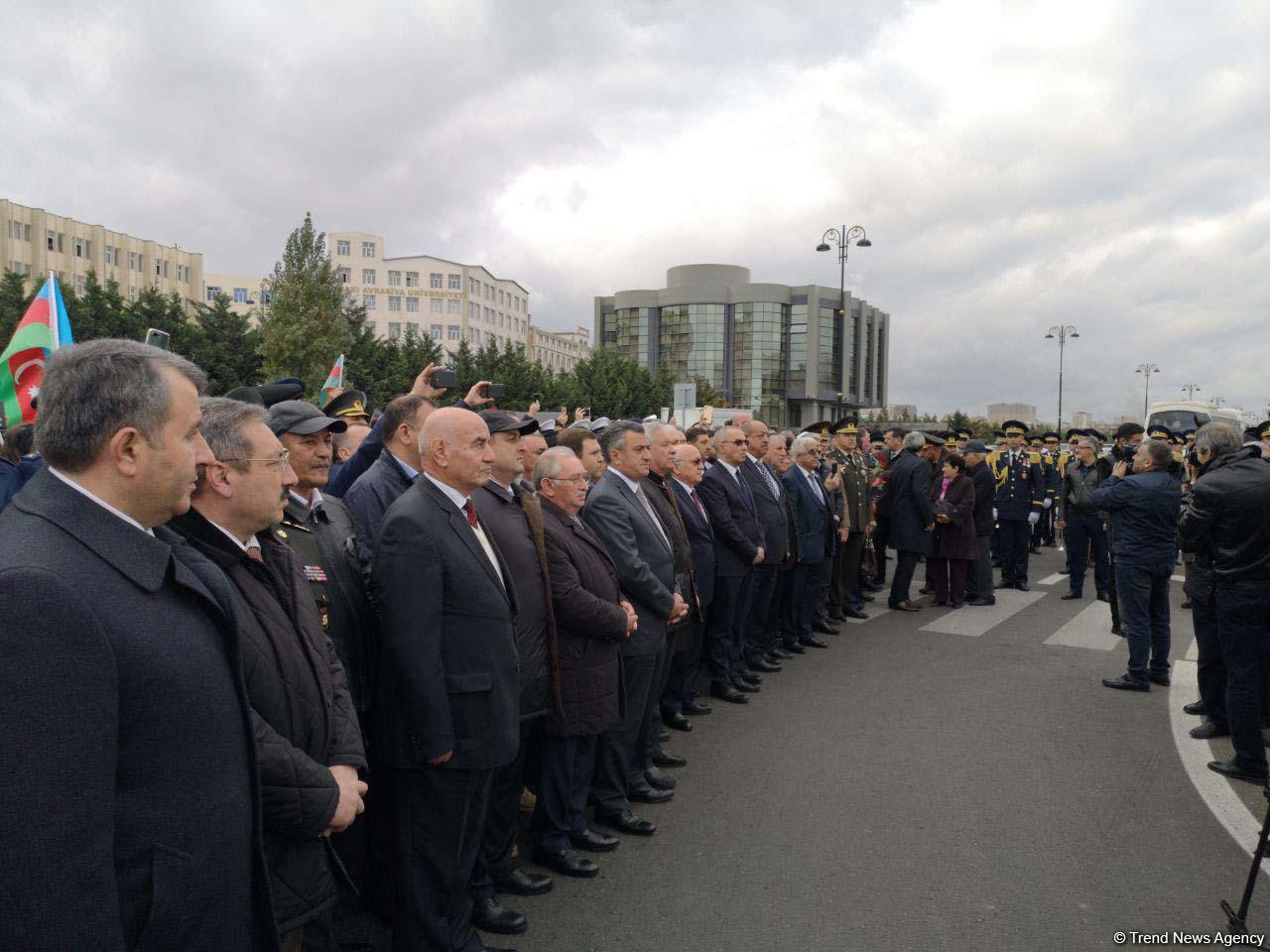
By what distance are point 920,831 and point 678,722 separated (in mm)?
2127

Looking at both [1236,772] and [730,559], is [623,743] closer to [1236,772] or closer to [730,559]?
[730,559]

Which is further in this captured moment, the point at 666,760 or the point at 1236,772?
the point at 666,760

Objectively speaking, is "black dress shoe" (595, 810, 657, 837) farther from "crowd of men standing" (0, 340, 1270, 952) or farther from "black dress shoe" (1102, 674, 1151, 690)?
"black dress shoe" (1102, 674, 1151, 690)

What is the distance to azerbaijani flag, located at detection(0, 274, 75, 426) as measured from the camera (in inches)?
203

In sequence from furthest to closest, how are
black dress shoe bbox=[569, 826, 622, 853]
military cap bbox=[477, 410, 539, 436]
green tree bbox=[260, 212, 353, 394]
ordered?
green tree bbox=[260, 212, 353, 394] < black dress shoe bbox=[569, 826, 622, 853] < military cap bbox=[477, 410, 539, 436]

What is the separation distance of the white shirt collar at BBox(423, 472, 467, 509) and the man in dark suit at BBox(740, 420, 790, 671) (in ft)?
13.9

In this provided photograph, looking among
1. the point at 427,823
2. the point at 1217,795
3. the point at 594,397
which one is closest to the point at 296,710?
the point at 427,823

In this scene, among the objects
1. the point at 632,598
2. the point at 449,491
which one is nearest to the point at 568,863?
the point at 632,598

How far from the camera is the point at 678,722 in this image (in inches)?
239

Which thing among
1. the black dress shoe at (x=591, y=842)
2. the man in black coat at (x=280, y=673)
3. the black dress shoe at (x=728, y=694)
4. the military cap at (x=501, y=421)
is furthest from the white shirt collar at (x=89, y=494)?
the black dress shoe at (x=728, y=694)

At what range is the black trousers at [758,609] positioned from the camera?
7.49m

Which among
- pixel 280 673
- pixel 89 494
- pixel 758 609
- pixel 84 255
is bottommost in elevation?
pixel 758 609

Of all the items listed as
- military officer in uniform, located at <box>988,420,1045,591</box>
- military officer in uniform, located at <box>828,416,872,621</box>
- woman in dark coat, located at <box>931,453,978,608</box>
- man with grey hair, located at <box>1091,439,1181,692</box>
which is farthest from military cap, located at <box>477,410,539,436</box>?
military officer in uniform, located at <box>988,420,1045,591</box>

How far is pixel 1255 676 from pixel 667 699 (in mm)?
3822
